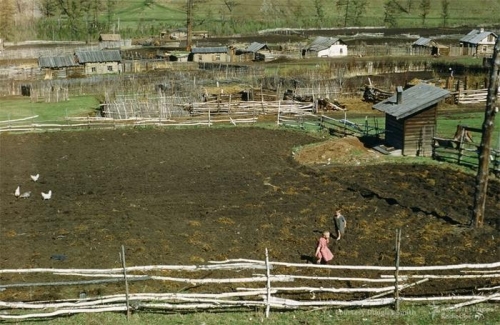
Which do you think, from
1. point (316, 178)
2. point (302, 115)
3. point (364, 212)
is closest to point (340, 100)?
point (302, 115)

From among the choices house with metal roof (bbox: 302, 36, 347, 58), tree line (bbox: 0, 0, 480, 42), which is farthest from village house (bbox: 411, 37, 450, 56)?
tree line (bbox: 0, 0, 480, 42)

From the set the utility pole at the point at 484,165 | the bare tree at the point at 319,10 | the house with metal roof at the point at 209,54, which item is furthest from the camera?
the bare tree at the point at 319,10

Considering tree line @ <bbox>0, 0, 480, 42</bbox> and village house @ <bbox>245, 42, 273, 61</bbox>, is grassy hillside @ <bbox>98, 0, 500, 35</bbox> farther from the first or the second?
village house @ <bbox>245, 42, 273, 61</bbox>

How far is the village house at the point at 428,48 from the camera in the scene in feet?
246

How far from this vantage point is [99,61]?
206 feet

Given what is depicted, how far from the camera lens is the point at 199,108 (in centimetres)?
4000

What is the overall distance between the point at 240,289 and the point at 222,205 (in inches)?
293

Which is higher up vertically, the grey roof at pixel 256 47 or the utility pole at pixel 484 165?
the grey roof at pixel 256 47

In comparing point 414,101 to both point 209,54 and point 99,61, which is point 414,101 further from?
point 209,54

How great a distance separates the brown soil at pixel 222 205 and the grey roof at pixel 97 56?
108ft

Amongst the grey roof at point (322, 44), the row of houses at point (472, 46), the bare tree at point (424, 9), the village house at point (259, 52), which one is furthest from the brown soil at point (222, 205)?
the bare tree at point (424, 9)

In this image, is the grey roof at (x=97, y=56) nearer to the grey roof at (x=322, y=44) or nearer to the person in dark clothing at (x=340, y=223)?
the grey roof at (x=322, y=44)

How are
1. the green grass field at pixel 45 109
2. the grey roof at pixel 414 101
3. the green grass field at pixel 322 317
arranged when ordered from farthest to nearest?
the green grass field at pixel 45 109, the grey roof at pixel 414 101, the green grass field at pixel 322 317

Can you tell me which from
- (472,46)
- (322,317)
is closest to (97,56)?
(472,46)
